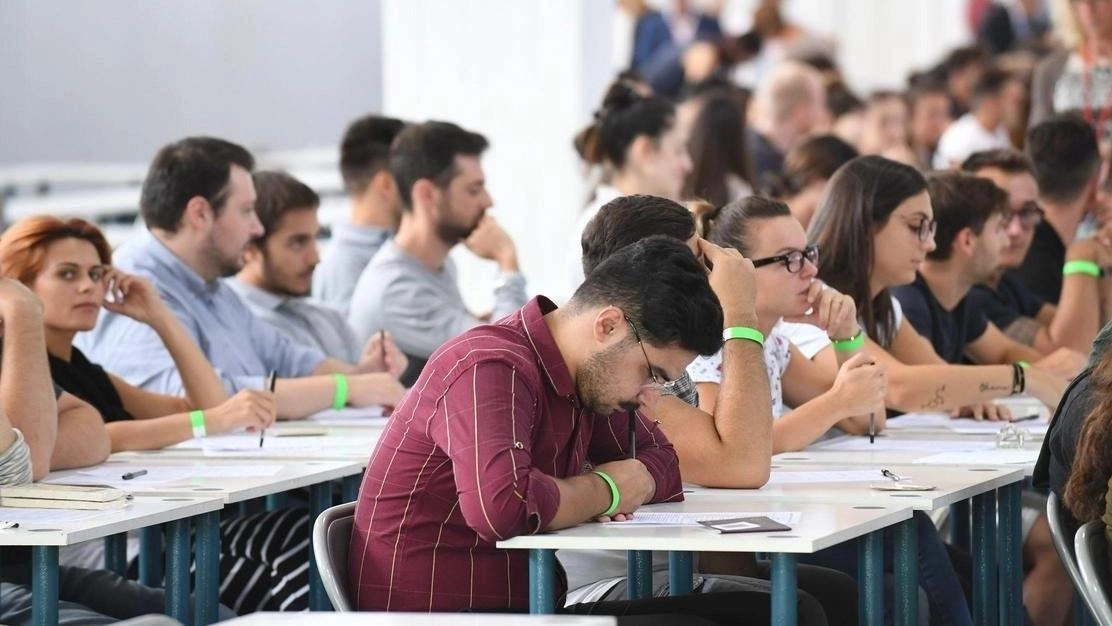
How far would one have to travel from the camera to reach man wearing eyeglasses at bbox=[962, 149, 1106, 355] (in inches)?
197

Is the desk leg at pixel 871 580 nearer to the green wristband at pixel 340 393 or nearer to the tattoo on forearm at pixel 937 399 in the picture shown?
the tattoo on forearm at pixel 937 399

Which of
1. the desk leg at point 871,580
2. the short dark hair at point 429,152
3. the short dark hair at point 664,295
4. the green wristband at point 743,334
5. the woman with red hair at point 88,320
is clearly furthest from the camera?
the short dark hair at point 429,152

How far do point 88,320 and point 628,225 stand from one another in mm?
1405

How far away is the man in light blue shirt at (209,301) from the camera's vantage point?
445cm

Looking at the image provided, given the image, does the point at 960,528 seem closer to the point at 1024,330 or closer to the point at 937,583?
the point at 1024,330

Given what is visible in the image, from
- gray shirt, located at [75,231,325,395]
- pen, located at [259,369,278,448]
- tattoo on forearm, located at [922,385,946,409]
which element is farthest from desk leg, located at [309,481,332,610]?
tattoo on forearm, located at [922,385,946,409]

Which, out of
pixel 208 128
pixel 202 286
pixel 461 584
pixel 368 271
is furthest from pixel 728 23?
pixel 461 584

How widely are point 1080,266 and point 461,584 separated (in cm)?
296

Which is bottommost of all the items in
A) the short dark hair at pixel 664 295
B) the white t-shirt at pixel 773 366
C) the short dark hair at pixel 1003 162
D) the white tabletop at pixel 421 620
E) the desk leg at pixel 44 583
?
the desk leg at pixel 44 583

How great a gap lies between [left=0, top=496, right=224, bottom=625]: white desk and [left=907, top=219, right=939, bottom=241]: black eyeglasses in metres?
1.89

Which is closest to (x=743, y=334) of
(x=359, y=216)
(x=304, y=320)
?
(x=304, y=320)

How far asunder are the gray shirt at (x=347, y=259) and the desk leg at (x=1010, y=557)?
9.49 ft

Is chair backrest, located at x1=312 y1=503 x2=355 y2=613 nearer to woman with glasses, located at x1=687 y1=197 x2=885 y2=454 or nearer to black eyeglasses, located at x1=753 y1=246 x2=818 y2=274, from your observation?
woman with glasses, located at x1=687 y1=197 x2=885 y2=454

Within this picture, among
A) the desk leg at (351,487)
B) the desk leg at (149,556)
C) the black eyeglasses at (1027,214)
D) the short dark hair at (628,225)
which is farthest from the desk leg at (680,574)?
the black eyeglasses at (1027,214)
